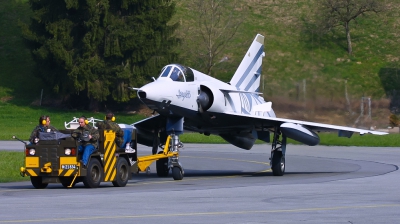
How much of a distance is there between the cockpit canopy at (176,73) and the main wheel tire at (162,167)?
2.87 metres

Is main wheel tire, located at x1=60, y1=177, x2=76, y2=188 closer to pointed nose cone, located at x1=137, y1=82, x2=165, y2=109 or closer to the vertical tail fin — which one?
pointed nose cone, located at x1=137, y1=82, x2=165, y2=109

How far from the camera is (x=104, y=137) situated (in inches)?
671

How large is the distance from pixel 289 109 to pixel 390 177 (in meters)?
10.6

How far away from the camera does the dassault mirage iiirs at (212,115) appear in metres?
19.3

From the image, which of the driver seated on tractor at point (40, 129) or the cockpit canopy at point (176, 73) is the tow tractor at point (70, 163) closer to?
the driver seated on tractor at point (40, 129)

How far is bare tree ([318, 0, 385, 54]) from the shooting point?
47.0 meters

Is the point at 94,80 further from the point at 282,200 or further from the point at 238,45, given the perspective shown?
the point at 282,200

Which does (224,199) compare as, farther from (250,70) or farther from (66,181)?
(250,70)

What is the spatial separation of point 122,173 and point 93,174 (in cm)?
96

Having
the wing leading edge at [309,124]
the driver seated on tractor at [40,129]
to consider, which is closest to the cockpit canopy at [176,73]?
the wing leading edge at [309,124]

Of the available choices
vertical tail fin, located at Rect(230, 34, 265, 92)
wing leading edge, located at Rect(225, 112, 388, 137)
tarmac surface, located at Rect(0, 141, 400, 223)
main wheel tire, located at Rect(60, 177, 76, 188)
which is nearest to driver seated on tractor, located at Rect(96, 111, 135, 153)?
tarmac surface, located at Rect(0, 141, 400, 223)

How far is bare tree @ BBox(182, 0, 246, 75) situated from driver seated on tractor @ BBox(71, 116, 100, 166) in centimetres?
3805

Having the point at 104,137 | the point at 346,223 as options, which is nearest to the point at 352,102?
the point at 104,137

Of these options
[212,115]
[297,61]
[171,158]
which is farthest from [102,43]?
[171,158]
